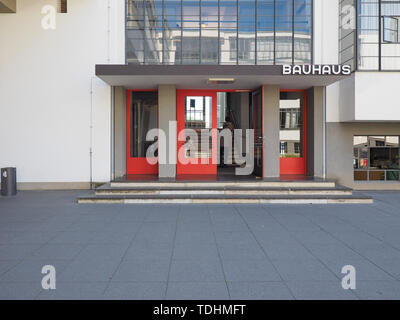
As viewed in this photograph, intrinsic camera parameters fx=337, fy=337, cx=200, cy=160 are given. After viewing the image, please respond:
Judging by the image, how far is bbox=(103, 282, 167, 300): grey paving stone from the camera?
3.77 m

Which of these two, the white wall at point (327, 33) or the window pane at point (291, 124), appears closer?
the white wall at point (327, 33)

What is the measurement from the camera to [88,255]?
16.9 ft

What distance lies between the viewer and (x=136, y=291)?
391cm

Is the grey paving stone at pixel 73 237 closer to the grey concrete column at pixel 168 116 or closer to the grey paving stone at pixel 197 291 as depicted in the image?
the grey paving stone at pixel 197 291

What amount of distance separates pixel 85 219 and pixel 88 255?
2.54 metres

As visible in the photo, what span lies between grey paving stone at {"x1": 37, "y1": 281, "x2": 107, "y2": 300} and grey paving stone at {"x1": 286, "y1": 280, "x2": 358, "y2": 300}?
2245 mm

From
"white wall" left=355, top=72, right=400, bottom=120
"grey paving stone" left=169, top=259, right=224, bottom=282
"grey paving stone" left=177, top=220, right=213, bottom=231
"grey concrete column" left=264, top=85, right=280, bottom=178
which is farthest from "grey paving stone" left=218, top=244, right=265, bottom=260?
"white wall" left=355, top=72, right=400, bottom=120

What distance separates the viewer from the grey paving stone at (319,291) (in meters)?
3.76

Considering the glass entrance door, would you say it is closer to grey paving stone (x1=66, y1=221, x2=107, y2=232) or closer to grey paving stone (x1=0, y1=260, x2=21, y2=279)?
grey paving stone (x1=66, y1=221, x2=107, y2=232)

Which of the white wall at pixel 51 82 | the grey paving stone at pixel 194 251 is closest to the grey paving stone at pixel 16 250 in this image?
the grey paving stone at pixel 194 251

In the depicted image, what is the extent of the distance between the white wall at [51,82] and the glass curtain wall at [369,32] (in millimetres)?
7908

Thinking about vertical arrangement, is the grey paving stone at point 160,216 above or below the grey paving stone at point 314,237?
above

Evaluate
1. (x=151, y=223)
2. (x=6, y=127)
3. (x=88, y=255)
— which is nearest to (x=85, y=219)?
→ (x=151, y=223)
